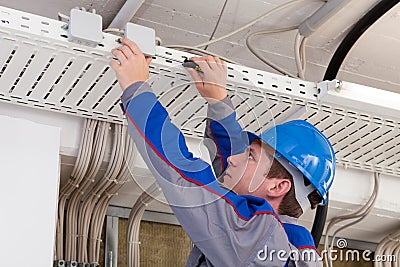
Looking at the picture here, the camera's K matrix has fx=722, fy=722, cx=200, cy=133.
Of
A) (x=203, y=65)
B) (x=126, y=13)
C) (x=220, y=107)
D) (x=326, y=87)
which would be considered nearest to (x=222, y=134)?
(x=220, y=107)

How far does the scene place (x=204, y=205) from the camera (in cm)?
141

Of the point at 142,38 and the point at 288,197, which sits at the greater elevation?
the point at 142,38

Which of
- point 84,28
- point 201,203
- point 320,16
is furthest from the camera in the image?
point 320,16

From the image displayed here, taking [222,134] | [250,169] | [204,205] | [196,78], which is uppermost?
[196,78]

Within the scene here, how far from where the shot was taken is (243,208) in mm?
1446

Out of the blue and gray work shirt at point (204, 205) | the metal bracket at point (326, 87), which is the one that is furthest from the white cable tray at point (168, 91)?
the blue and gray work shirt at point (204, 205)

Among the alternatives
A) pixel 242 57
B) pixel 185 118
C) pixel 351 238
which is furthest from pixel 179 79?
pixel 351 238

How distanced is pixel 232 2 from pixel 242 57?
0.82ft

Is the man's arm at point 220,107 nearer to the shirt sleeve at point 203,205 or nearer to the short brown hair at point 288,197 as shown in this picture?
the short brown hair at point 288,197

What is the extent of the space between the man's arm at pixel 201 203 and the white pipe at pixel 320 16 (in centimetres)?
72

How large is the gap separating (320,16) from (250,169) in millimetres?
598

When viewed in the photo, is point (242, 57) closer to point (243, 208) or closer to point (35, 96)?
point (35, 96)

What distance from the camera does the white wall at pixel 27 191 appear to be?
1.61 metres

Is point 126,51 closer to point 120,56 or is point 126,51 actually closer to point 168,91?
point 120,56
